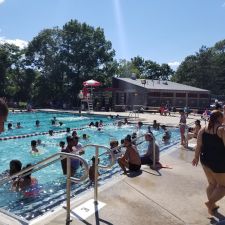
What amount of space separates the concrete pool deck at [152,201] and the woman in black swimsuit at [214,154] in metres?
0.38

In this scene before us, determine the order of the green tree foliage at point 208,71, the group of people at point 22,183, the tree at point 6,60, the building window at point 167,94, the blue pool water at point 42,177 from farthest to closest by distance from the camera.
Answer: the green tree foliage at point 208,71 → the tree at point 6,60 → the building window at point 167,94 → the group of people at point 22,183 → the blue pool water at point 42,177

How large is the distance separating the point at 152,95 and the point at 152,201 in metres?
37.9

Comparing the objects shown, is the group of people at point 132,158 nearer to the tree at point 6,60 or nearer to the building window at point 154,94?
the building window at point 154,94

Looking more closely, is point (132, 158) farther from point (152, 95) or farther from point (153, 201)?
point (152, 95)

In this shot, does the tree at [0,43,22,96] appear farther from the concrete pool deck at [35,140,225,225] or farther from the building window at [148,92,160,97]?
the concrete pool deck at [35,140,225,225]

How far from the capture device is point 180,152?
11.3 metres

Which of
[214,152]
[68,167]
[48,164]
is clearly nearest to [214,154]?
[214,152]

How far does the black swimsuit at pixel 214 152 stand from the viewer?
5.19m

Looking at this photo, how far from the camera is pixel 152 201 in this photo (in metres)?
5.99

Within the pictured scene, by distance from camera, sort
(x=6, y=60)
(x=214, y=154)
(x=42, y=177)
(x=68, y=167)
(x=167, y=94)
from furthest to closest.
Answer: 1. (x=6, y=60)
2. (x=167, y=94)
3. (x=42, y=177)
4. (x=214, y=154)
5. (x=68, y=167)

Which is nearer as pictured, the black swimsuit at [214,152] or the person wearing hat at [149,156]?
the black swimsuit at [214,152]

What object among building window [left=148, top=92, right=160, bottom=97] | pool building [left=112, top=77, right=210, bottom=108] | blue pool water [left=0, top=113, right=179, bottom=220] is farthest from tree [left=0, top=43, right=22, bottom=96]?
blue pool water [left=0, top=113, right=179, bottom=220]

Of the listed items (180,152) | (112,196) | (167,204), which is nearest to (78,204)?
(112,196)

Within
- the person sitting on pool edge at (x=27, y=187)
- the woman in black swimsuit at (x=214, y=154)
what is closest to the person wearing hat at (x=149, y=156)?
the person sitting on pool edge at (x=27, y=187)
